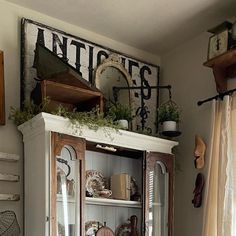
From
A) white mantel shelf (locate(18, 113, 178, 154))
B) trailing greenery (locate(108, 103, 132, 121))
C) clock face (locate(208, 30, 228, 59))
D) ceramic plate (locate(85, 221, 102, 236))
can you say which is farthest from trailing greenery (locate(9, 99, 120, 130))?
clock face (locate(208, 30, 228, 59))

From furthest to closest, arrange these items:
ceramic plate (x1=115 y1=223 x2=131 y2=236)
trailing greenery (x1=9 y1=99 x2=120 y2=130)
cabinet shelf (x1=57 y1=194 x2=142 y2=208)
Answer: ceramic plate (x1=115 y1=223 x2=131 y2=236)
cabinet shelf (x1=57 y1=194 x2=142 y2=208)
trailing greenery (x1=9 y1=99 x2=120 y2=130)

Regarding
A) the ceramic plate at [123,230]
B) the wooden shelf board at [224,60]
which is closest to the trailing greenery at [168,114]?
the wooden shelf board at [224,60]

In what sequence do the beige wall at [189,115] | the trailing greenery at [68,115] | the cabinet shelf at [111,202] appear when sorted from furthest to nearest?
1. the beige wall at [189,115]
2. the cabinet shelf at [111,202]
3. the trailing greenery at [68,115]

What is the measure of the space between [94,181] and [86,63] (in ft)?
2.37

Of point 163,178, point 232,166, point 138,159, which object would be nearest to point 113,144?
point 138,159

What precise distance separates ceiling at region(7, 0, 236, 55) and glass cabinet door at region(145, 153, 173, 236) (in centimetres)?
79

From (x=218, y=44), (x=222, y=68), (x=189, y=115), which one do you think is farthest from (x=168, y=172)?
(x=218, y=44)

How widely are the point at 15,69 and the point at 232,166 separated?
1.28m

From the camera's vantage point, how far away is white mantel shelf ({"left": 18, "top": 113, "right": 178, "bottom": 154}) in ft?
7.32

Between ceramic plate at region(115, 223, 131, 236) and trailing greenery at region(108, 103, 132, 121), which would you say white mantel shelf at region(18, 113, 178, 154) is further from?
ceramic plate at region(115, 223, 131, 236)

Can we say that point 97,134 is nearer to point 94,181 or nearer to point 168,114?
point 94,181

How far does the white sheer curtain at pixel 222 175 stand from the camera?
2371 mm

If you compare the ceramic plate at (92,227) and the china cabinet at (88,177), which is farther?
the ceramic plate at (92,227)

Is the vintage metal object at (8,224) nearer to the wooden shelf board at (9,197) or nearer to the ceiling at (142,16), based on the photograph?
the wooden shelf board at (9,197)
